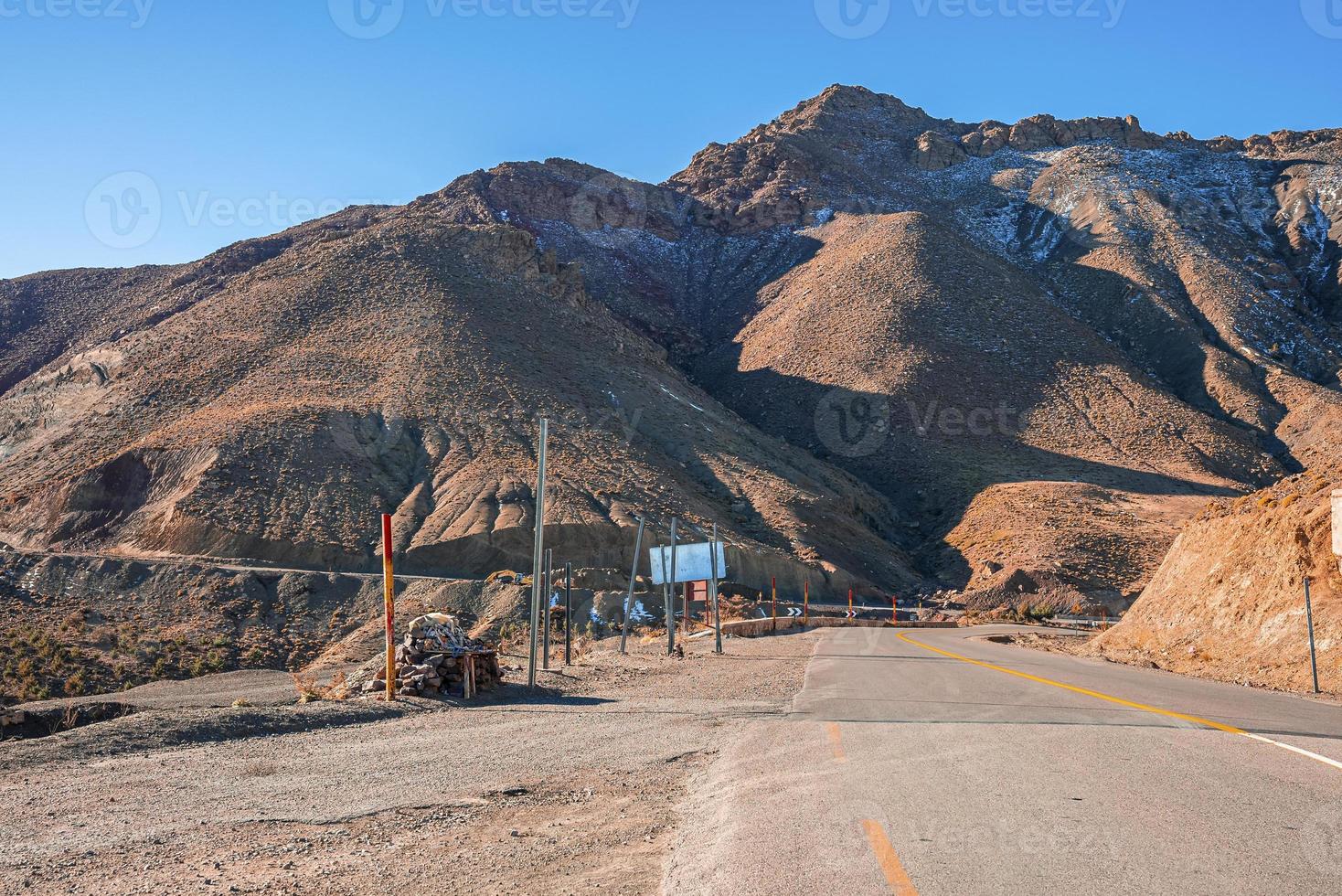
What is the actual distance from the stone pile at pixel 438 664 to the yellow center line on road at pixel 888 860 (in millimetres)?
10607

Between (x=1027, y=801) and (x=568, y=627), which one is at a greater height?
(x=1027, y=801)

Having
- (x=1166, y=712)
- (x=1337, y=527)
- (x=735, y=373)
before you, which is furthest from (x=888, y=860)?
(x=735, y=373)

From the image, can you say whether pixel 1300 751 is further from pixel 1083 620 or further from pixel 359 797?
pixel 1083 620

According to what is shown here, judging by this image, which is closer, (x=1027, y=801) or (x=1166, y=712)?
(x=1027, y=801)

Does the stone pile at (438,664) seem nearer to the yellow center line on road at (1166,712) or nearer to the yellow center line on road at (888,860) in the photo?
the yellow center line on road at (1166,712)

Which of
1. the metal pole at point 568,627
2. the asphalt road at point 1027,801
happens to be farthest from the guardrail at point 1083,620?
the asphalt road at point 1027,801

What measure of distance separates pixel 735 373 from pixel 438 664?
70.8 meters

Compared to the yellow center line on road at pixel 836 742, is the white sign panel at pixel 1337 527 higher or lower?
higher

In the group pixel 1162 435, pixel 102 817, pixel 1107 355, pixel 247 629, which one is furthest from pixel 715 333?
pixel 102 817

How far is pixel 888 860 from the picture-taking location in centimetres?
539

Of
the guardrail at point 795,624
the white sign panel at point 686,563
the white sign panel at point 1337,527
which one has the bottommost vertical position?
the guardrail at point 795,624

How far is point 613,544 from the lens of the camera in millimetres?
47344

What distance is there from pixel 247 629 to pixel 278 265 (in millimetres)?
45911

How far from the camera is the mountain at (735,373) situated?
49.4m
